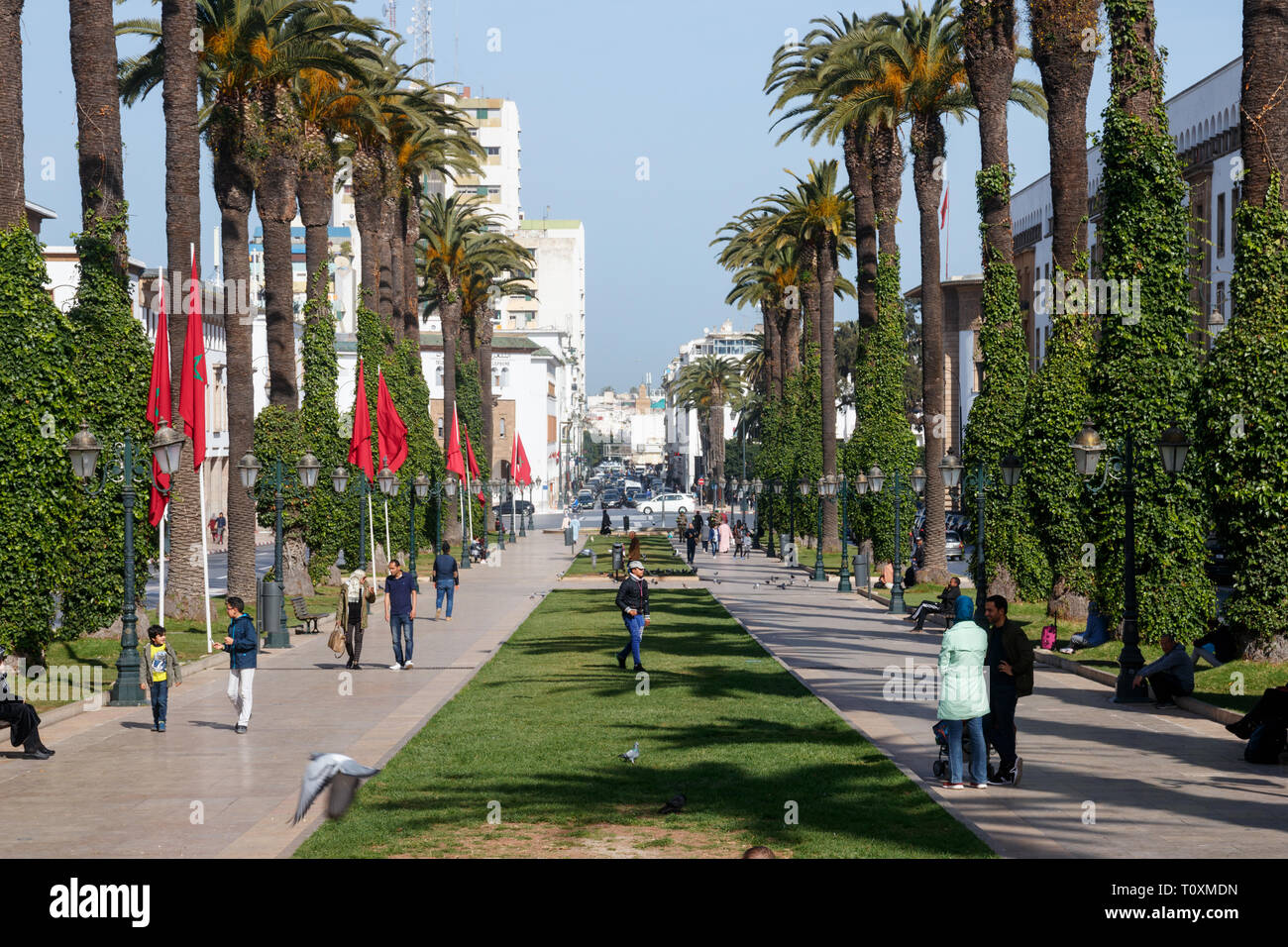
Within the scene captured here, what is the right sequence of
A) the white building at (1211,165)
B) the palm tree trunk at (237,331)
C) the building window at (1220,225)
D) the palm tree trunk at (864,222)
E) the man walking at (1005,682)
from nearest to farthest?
the man walking at (1005,682) → the palm tree trunk at (237,331) → the palm tree trunk at (864,222) → the white building at (1211,165) → the building window at (1220,225)

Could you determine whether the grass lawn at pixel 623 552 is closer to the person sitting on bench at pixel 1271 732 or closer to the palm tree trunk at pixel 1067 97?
the palm tree trunk at pixel 1067 97

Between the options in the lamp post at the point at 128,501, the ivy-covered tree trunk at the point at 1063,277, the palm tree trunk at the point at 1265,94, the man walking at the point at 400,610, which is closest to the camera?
the lamp post at the point at 128,501

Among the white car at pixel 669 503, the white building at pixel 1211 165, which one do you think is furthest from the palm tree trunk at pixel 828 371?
the white car at pixel 669 503

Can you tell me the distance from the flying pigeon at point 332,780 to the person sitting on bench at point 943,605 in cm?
2060

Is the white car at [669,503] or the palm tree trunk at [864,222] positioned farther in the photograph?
the white car at [669,503]

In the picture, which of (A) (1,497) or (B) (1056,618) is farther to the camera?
(B) (1056,618)

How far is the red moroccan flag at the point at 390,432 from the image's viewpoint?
41219 millimetres

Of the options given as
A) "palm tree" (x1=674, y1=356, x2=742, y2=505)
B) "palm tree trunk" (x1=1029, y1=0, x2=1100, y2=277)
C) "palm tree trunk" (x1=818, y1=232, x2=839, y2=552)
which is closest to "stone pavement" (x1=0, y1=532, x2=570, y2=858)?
"palm tree trunk" (x1=1029, y1=0, x2=1100, y2=277)

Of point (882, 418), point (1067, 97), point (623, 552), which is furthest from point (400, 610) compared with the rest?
point (882, 418)

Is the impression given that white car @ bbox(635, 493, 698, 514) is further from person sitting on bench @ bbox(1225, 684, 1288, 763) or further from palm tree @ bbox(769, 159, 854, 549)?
person sitting on bench @ bbox(1225, 684, 1288, 763)

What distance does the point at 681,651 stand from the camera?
27.9 metres
